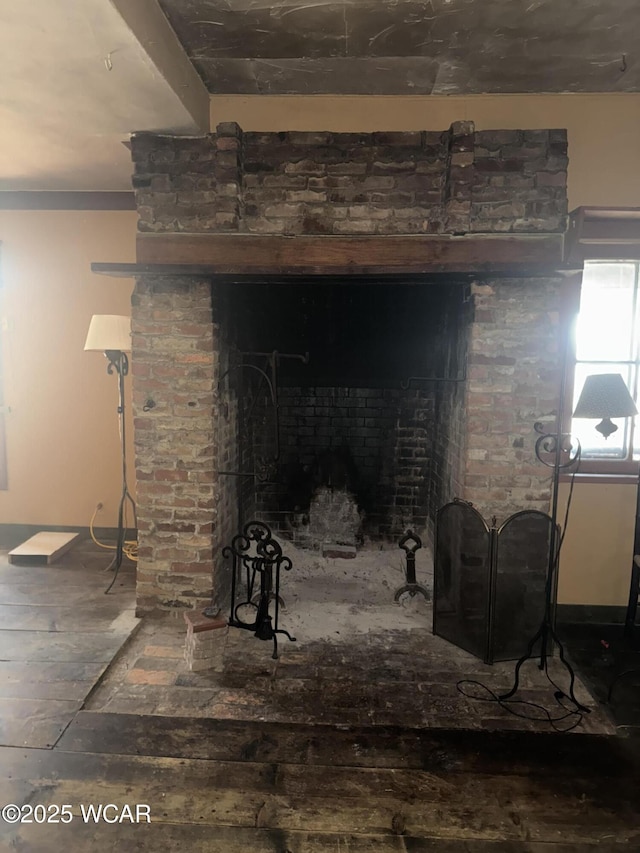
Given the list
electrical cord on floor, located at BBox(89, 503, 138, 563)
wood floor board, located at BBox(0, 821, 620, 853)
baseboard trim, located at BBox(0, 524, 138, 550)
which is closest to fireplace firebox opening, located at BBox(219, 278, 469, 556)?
electrical cord on floor, located at BBox(89, 503, 138, 563)

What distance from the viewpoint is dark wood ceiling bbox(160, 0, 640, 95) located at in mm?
2074

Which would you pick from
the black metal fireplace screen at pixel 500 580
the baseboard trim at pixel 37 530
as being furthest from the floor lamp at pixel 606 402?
the baseboard trim at pixel 37 530

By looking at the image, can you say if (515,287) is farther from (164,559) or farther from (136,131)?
(164,559)

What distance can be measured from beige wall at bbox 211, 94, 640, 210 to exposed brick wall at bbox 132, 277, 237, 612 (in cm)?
95

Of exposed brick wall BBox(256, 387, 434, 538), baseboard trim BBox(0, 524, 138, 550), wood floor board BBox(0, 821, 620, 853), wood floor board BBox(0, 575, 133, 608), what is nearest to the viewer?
wood floor board BBox(0, 821, 620, 853)

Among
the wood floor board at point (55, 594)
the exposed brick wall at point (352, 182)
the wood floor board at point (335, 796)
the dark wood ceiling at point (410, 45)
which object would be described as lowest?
the wood floor board at point (335, 796)

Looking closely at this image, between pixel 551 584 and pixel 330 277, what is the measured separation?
1830mm

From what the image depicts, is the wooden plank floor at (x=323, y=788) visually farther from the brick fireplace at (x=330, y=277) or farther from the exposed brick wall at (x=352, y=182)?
the exposed brick wall at (x=352, y=182)

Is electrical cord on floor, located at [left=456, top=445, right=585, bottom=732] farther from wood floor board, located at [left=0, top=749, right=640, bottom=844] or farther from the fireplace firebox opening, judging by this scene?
the fireplace firebox opening

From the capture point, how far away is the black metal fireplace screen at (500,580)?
2.48 m

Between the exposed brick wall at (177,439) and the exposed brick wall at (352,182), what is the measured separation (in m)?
0.41

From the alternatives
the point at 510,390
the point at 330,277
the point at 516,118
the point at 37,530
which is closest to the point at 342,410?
the point at 330,277

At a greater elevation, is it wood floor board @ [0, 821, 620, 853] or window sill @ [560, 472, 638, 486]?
window sill @ [560, 472, 638, 486]

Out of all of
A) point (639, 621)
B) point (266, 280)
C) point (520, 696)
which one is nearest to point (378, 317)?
point (266, 280)
